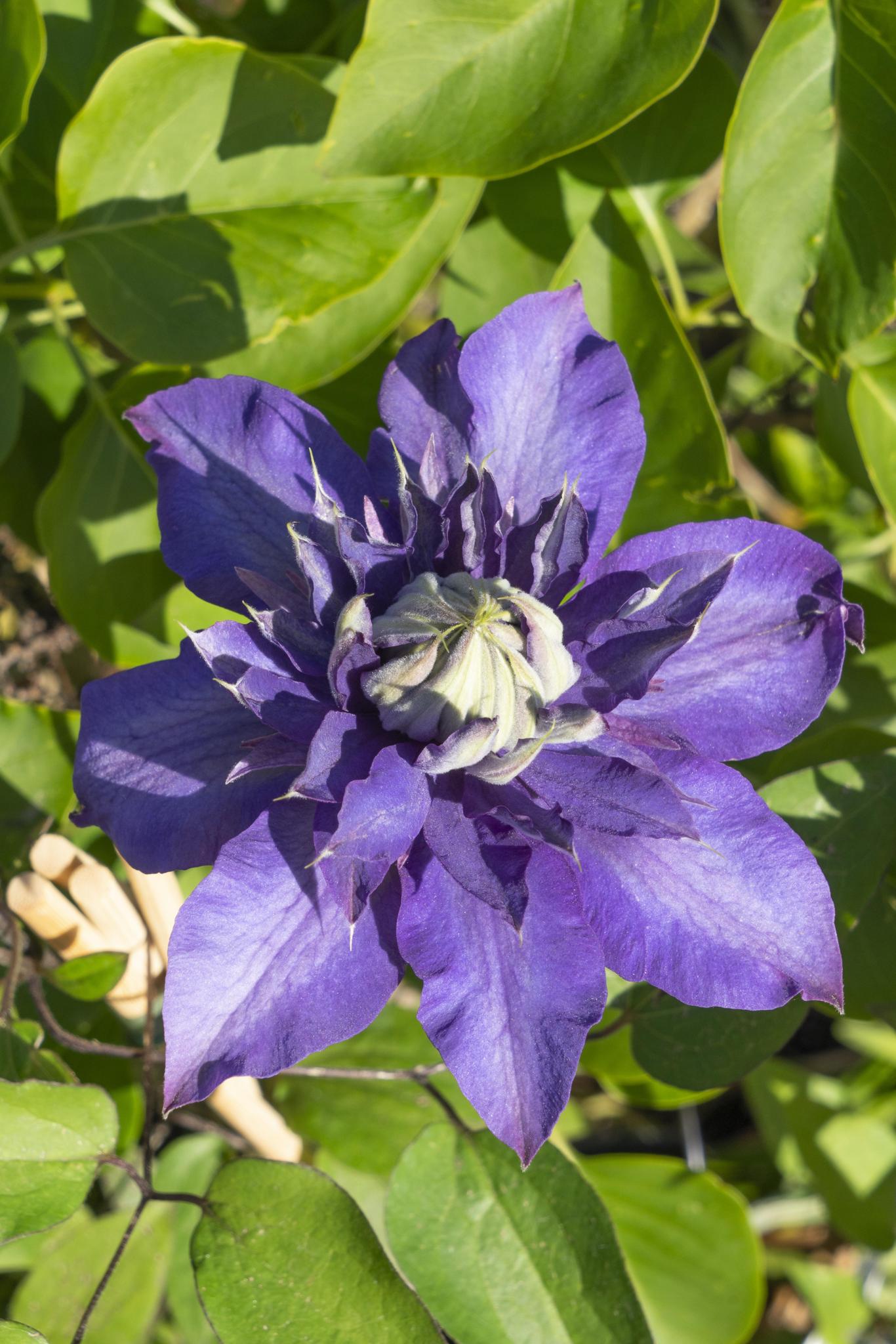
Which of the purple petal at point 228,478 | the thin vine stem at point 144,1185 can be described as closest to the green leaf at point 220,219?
the purple petal at point 228,478

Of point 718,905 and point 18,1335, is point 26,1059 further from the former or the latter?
point 718,905

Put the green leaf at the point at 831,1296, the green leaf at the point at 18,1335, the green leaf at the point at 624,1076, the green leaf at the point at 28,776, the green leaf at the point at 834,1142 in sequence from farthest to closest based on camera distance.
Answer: the green leaf at the point at 831,1296 < the green leaf at the point at 834,1142 < the green leaf at the point at 624,1076 < the green leaf at the point at 28,776 < the green leaf at the point at 18,1335

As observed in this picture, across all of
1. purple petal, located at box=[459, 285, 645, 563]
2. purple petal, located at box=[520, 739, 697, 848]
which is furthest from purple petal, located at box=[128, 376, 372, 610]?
purple petal, located at box=[520, 739, 697, 848]

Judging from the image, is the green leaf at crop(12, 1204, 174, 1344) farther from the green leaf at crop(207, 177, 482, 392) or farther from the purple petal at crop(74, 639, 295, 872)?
the green leaf at crop(207, 177, 482, 392)

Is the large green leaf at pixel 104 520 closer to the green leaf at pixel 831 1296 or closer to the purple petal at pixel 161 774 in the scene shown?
the purple petal at pixel 161 774

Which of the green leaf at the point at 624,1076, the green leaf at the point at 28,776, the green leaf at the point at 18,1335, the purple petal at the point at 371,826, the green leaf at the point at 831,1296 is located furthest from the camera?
the green leaf at the point at 831,1296

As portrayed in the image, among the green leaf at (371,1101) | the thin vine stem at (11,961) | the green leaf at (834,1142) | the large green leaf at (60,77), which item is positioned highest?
the large green leaf at (60,77)
